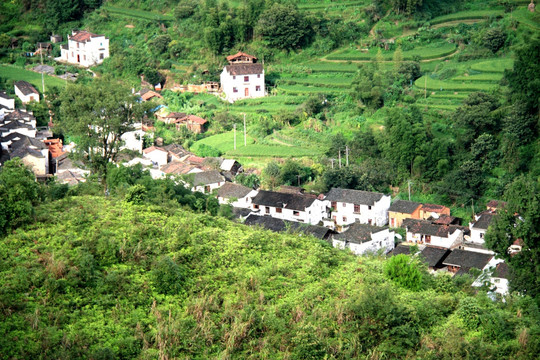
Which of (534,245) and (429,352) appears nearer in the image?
(429,352)

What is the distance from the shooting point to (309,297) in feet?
24.8

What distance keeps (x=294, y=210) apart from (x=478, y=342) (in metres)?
14.4

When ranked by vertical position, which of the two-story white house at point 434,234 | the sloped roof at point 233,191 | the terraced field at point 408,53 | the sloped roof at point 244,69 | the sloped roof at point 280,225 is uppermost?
the terraced field at point 408,53

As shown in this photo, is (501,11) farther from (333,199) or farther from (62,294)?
(62,294)

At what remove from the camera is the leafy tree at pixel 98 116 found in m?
13.8

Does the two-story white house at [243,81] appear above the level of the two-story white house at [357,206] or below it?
above

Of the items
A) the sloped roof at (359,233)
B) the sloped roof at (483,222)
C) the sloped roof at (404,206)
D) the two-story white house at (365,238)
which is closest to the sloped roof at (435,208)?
the sloped roof at (404,206)

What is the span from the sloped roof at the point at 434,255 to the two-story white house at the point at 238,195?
18.7ft

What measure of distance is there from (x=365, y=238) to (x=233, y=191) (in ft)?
16.1


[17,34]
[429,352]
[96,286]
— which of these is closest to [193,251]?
[96,286]

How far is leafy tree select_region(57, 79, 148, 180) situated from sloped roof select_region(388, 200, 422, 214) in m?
9.85

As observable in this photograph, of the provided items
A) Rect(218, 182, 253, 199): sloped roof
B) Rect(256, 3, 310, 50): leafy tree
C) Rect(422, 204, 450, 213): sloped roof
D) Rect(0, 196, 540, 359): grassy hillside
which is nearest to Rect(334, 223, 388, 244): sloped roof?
Rect(422, 204, 450, 213): sloped roof

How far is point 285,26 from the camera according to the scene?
31641mm

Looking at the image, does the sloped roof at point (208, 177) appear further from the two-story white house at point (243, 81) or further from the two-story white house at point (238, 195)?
the two-story white house at point (243, 81)
